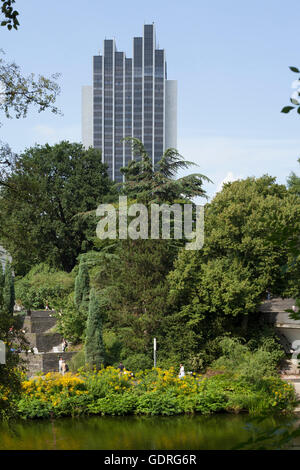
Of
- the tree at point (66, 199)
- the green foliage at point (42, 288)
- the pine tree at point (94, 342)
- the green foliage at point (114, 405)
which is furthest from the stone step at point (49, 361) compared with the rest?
the tree at point (66, 199)

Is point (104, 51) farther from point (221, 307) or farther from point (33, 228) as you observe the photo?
point (221, 307)

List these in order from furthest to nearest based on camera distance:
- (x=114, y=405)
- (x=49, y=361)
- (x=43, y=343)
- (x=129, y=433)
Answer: (x=43, y=343) → (x=49, y=361) → (x=114, y=405) → (x=129, y=433)

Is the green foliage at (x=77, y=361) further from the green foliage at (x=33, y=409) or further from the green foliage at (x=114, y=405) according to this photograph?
the green foliage at (x=33, y=409)

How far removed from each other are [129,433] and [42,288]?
22.4 meters

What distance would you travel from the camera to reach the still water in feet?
52.5

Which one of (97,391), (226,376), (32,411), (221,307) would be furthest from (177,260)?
(32,411)

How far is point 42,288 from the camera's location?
38.8 metres

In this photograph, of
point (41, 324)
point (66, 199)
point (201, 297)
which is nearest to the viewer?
point (201, 297)

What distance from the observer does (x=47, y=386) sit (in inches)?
792

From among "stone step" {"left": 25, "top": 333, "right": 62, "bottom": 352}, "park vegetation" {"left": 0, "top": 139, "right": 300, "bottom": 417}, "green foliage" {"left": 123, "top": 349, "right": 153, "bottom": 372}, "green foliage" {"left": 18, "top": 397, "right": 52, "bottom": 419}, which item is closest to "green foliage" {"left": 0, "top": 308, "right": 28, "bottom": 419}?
"green foliage" {"left": 18, "top": 397, "right": 52, "bottom": 419}

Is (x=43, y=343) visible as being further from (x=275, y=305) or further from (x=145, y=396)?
(x=145, y=396)

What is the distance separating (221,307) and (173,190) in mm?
10830

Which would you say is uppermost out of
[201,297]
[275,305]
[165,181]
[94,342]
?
[165,181]

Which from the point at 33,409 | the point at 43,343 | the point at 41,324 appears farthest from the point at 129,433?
the point at 41,324
